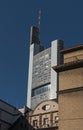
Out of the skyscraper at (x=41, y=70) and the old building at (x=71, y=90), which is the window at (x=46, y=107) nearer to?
the old building at (x=71, y=90)

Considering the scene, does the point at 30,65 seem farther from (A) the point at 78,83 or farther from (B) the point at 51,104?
(A) the point at 78,83

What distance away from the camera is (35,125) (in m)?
59.9

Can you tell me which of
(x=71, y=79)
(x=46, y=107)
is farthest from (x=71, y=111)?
(x=46, y=107)

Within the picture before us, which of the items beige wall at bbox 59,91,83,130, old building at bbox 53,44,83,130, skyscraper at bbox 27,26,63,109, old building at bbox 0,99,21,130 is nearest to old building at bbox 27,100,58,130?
old building at bbox 0,99,21,130

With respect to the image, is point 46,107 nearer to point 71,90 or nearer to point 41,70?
point 71,90

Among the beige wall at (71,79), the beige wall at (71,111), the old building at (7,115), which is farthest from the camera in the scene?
the old building at (7,115)

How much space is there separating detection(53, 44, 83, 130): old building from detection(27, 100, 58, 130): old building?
30125 millimetres

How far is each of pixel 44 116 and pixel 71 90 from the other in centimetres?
3361

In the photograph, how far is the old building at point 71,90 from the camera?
2623cm

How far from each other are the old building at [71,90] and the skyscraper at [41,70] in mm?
116773

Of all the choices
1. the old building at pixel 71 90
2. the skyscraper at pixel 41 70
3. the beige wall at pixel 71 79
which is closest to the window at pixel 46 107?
the old building at pixel 71 90

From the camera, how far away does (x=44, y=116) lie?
6031 cm

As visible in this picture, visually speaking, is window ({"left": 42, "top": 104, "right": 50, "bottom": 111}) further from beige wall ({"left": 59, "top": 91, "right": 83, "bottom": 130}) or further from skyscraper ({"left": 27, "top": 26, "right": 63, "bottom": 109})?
skyscraper ({"left": 27, "top": 26, "right": 63, "bottom": 109})

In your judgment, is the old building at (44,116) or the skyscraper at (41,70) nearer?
the old building at (44,116)
